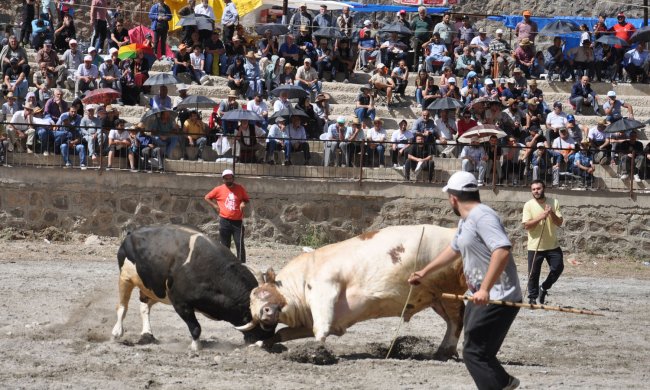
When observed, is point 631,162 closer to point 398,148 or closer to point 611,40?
point 398,148

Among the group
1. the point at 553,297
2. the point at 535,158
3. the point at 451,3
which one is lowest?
the point at 553,297

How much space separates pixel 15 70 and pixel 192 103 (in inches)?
172

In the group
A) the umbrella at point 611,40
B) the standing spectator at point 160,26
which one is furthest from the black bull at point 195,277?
the umbrella at point 611,40

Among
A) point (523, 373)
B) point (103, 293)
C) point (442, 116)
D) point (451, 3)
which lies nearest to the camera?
point (523, 373)

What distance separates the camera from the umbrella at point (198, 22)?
2755 cm

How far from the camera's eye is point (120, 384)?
35.0 feet

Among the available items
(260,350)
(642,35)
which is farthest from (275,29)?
(260,350)

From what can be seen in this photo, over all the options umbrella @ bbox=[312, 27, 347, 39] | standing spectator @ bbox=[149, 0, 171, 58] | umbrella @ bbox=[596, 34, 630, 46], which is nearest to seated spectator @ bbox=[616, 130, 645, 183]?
umbrella @ bbox=[596, 34, 630, 46]

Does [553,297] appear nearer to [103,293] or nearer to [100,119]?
[103,293]

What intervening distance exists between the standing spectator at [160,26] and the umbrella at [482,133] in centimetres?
852

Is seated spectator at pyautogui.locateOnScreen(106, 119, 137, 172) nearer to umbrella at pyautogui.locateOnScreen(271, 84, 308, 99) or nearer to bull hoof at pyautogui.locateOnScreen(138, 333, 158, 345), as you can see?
umbrella at pyautogui.locateOnScreen(271, 84, 308, 99)

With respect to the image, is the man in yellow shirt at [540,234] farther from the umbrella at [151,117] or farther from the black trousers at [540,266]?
the umbrella at [151,117]

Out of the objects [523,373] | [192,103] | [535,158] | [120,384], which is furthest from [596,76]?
[120,384]

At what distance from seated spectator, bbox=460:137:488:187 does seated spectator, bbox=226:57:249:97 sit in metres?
5.83
